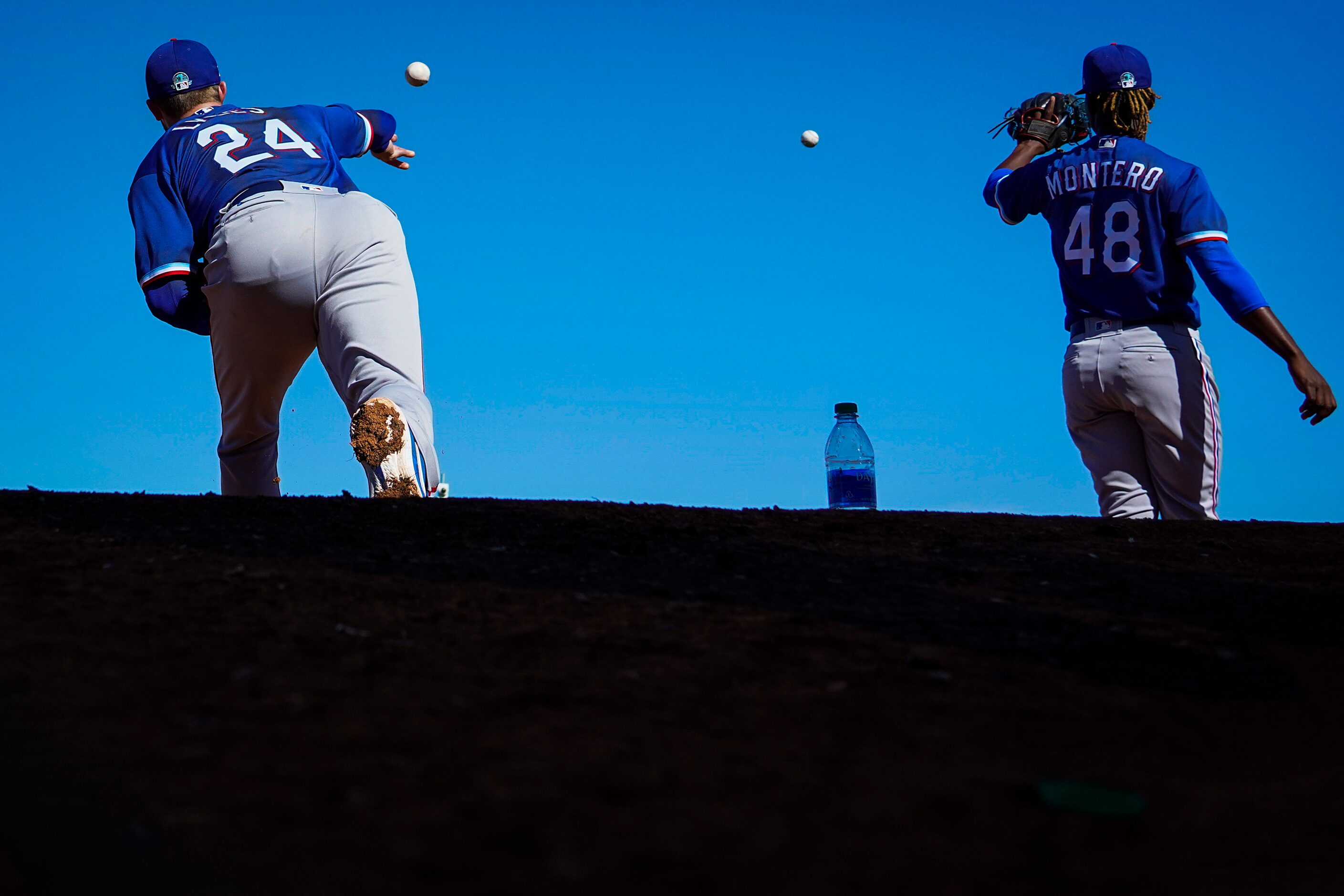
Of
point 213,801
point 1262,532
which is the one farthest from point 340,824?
point 1262,532

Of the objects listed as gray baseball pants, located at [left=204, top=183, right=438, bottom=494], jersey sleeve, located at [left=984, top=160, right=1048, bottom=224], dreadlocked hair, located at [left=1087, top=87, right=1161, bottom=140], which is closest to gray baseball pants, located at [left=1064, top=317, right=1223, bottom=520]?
jersey sleeve, located at [left=984, top=160, right=1048, bottom=224]

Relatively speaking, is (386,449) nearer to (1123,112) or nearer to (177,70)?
(177,70)

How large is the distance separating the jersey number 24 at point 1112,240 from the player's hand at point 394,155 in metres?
3.51

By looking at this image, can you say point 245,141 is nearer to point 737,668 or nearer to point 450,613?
point 450,613

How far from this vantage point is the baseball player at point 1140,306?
18.3 feet

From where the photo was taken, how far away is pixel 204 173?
5387 mm

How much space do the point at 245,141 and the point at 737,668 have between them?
4166 millimetres

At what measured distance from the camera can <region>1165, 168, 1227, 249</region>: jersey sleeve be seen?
18.3 ft

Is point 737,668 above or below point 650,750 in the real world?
above

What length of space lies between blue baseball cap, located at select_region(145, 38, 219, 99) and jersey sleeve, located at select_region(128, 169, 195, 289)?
71 cm

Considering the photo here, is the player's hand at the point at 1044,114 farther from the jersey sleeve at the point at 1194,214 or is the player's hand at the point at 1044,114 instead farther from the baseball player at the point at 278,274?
the baseball player at the point at 278,274

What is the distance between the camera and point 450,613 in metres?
2.79

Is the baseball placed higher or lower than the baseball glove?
higher

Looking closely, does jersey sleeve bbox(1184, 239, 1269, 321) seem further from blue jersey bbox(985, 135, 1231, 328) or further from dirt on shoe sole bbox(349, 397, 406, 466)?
dirt on shoe sole bbox(349, 397, 406, 466)
